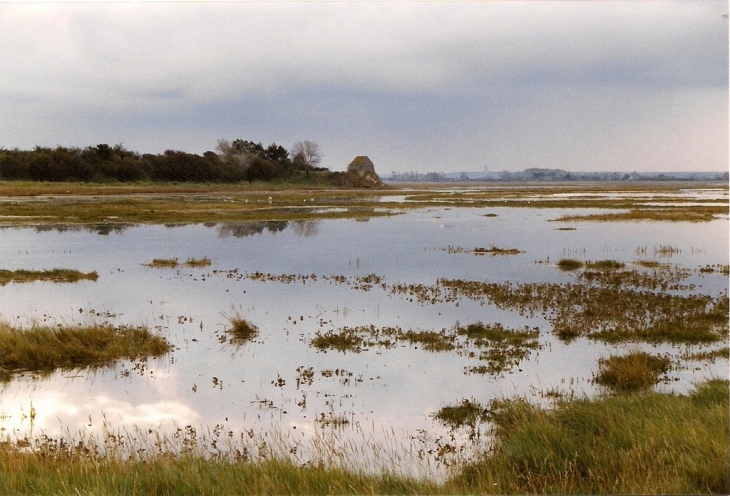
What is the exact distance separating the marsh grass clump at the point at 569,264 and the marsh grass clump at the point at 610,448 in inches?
656

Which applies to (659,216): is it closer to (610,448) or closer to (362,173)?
(610,448)

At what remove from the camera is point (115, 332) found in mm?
16391

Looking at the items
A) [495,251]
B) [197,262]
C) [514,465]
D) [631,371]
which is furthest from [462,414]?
[495,251]

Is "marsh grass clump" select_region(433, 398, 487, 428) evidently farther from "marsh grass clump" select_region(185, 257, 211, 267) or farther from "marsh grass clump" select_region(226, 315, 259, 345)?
"marsh grass clump" select_region(185, 257, 211, 267)

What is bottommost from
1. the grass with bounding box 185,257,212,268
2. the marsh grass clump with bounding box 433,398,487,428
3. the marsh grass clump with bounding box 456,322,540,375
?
the marsh grass clump with bounding box 433,398,487,428

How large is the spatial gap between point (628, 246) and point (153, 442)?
30.9 metres

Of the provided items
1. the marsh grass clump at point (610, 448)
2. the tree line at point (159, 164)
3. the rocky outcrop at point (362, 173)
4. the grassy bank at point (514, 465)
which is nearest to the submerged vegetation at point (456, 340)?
the marsh grass clump at point (610, 448)

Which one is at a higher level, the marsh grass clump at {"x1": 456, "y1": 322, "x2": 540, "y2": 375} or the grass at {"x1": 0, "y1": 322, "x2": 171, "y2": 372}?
the grass at {"x1": 0, "y1": 322, "x2": 171, "y2": 372}

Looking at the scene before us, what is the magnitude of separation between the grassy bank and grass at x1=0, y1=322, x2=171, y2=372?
192 inches

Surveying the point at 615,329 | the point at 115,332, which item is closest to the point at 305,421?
the point at 115,332

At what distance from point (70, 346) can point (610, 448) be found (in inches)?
477

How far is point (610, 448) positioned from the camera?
873 cm

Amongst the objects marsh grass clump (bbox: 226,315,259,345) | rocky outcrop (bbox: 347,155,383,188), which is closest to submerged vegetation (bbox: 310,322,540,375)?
marsh grass clump (bbox: 226,315,259,345)

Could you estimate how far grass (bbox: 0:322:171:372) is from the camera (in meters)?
14.6
